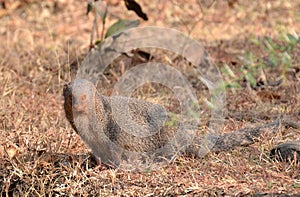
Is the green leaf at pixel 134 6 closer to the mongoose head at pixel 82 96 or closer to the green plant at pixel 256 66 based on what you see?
the green plant at pixel 256 66

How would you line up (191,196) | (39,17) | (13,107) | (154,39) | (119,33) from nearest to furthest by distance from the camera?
(191,196)
(13,107)
(119,33)
(154,39)
(39,17)

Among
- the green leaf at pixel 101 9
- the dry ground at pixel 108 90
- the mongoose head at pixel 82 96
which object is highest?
the mongoose head at pixel 82 96

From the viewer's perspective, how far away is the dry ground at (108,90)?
2.48 m

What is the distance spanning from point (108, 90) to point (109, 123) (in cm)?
127

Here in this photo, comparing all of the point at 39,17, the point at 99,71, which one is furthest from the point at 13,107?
the point at 39,17

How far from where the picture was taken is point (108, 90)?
3848 millimetres

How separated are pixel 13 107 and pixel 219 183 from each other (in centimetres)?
142

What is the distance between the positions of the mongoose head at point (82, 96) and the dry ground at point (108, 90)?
0.84 ft

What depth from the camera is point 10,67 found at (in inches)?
168

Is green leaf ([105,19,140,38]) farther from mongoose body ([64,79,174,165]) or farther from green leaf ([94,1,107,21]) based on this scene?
mongoose body ([64,79,174,165])

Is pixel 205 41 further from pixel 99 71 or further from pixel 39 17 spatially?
pixel 39 17

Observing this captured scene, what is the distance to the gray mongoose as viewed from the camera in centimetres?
249

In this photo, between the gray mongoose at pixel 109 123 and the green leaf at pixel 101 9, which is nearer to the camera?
the gray mongoose at pixel 109 123

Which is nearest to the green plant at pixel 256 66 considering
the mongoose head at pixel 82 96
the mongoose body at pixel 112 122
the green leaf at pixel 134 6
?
the green leaf at pixel 134 6
